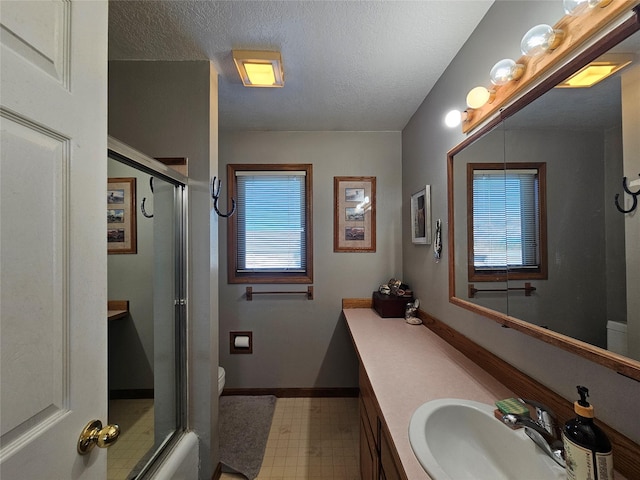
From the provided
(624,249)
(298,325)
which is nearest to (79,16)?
(624,249)

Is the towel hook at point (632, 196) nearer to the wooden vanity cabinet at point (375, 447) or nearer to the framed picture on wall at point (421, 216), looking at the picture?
the wooden vanity cabinet at point (375, 447)

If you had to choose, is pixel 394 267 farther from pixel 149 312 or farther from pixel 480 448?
pixel 149 312

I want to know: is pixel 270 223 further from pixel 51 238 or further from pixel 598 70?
pixel 598 70

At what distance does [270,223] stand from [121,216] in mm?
1348

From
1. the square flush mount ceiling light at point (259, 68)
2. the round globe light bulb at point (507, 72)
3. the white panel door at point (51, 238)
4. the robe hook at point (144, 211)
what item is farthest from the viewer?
the square flush mount ceiling light at point (259, 68)

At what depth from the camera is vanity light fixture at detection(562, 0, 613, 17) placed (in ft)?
2.20

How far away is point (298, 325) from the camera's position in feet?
8.00

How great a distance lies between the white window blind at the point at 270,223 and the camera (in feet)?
8.16

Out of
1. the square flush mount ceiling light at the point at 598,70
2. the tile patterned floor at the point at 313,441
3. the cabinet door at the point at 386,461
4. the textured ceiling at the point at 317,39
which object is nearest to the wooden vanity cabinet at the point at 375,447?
the cabinet door at the point at 386,461

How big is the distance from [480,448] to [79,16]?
1.62 metres

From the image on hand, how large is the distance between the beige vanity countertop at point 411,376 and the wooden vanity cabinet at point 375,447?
0.04 meters

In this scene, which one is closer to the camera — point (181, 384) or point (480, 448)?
point (480, 448)

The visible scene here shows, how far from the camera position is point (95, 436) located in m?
0.60

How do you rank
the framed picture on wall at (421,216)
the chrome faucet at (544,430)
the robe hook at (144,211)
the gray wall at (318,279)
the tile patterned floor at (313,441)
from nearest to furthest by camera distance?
the chrome faucet at (544,430)
the robe hook at (144,211)
the tile patterned floor at (313,441)
the framed picture on wall at (421,216)
the gray wall at (318,279)
